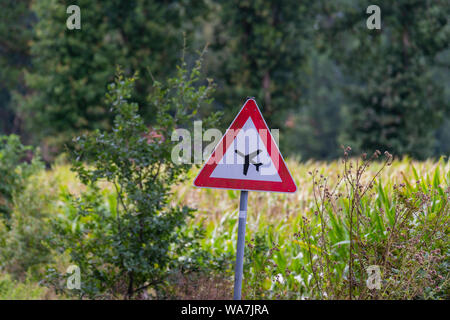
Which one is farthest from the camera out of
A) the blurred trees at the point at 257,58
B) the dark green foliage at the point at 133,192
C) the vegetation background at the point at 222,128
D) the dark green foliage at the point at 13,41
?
the dark green foliage at the point at 13,41

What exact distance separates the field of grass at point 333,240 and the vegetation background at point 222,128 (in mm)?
30

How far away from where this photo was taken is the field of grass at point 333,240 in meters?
4.47

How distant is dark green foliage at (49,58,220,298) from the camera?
5.76 meters

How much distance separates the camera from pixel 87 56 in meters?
21.4

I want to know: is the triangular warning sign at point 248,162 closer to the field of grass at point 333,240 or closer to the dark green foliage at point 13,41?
the field of grass at point 333,240

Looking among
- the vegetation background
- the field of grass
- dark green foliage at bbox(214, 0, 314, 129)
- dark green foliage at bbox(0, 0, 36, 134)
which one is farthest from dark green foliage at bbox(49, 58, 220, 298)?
dark green foliage at bbox(0, 0, 36, 134)

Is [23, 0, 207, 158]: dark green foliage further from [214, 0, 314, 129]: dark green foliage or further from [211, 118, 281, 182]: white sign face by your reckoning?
[211, 118, 281, 182]: white sign face

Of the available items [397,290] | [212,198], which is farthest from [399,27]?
[397,290]

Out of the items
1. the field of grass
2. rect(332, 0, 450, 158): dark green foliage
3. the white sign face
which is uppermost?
rect(332, 0, 450, 158): dark green foliage

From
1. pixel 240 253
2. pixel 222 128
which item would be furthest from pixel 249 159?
pixel 222 128

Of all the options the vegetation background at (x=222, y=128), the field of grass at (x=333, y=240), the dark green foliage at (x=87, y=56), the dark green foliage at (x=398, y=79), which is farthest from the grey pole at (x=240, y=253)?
the dark green foliage at (x=398, y=79)

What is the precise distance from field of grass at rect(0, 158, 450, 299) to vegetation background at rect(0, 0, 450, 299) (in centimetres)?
3

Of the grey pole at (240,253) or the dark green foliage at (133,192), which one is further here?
the dark green foliage at (133,192)
